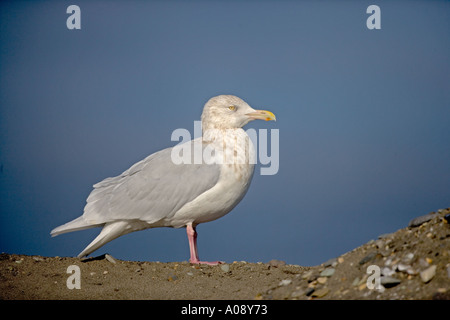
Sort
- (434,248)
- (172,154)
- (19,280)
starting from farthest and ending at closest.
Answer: (172,154), (19,280), (434,248)

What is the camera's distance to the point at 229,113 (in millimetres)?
9047

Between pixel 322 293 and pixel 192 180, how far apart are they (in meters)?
3.07

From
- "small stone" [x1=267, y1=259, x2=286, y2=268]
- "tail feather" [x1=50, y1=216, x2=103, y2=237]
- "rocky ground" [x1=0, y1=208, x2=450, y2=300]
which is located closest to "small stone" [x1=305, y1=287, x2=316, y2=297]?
"rocky ground" [x1=0, y1=208, x2=450, y2=300]

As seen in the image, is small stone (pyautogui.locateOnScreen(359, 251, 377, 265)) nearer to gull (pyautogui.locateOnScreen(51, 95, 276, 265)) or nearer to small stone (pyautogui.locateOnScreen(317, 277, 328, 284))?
small stone (pyautogui.locateOnScreen(317, 277, 328, 284))

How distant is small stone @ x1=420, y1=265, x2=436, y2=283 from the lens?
5.45m

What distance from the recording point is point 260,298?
642cm

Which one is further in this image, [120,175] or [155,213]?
[120,175]

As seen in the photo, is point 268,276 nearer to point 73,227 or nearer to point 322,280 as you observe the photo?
point 322,280

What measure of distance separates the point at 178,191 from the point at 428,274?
4.09 meters

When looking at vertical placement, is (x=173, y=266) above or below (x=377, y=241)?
below

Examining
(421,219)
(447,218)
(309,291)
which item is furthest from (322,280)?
(447,218)
